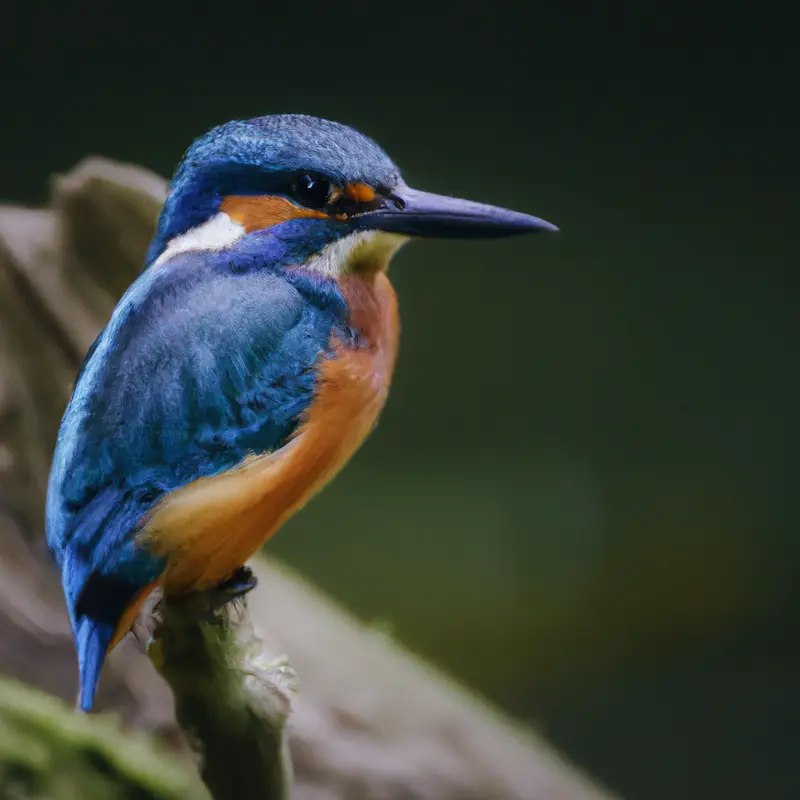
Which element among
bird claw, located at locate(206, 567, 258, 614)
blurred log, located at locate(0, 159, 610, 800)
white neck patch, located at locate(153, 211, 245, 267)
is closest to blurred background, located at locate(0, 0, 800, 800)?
Answer: blurred log, located at locate(0, 159, 610, 800)

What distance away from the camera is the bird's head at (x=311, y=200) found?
0.70 metres

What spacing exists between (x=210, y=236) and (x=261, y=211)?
2.0 inches

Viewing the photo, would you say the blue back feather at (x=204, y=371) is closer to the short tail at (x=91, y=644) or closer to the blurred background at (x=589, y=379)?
the short tail at (x=91, y=644)

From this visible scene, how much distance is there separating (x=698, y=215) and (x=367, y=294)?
0.90 meters

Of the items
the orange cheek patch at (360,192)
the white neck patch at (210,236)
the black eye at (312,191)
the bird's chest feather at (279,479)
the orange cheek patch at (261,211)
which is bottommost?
the bird's chest feather at (279,479)

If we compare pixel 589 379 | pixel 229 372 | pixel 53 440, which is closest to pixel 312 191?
pixel 229 372

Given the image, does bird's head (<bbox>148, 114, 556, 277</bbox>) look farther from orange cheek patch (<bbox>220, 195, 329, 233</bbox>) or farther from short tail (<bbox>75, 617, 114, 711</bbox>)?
short tail (<bbox>75, 617, 114, 711</bbox>)

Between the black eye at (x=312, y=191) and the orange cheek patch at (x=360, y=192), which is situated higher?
the orange cheek patch at (x=360, y=192)

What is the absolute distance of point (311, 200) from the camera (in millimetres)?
704

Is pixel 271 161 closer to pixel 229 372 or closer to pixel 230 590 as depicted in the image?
pixel 229 372

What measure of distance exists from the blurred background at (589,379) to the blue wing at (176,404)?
582mm

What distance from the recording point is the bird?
27.3 inches

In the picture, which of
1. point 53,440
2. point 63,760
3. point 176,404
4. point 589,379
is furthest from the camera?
point 589,379

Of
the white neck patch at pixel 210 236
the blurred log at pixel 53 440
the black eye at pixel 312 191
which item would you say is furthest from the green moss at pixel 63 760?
the black eye at pixel 312 191
